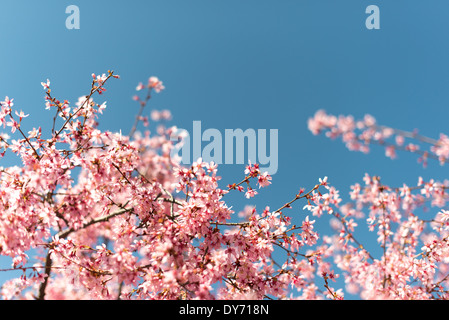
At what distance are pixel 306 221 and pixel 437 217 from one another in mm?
2785

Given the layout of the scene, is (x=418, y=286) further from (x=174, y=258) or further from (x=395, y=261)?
(x=174, y=258)

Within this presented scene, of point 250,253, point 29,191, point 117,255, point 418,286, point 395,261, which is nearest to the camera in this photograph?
point 117,255

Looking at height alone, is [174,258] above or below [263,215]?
below

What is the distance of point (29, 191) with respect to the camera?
4375mm

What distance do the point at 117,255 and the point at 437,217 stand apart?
568 centimetres

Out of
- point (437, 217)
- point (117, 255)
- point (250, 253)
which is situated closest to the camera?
point (117, 255)

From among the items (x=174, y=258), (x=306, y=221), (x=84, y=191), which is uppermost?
(x=84, y=191)

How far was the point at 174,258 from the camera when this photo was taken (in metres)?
3.92

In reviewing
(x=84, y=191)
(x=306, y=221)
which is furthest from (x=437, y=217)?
(x=84, y=191)

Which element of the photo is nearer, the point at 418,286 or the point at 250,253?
the point at 250,253
